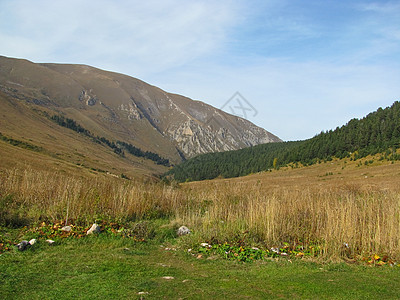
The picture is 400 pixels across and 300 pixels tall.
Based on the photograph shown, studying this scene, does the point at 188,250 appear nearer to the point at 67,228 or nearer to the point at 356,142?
the point at 67,228

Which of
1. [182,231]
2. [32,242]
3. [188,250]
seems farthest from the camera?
[182,231]

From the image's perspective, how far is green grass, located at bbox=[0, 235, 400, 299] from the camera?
4832 millimetres

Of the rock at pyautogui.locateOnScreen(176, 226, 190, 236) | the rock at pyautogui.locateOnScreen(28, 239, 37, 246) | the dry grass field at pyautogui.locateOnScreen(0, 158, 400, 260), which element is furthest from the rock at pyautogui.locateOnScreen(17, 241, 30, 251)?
the rock at pyautogui.locateOnScreen(176, 226, 190, 236)

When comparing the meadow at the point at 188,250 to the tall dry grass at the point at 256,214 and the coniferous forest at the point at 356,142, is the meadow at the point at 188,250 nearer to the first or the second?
the tall dry grass at the point at 256,214

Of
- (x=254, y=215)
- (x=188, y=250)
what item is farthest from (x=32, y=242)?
(x=254, y=215)

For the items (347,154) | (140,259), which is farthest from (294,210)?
(347,154)

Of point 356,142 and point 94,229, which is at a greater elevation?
point 356,142

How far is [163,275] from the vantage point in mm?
5844

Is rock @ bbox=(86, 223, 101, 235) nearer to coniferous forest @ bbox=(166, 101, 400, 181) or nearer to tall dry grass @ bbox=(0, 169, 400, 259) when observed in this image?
tall dry grass @ bbox=(0, 169, 400, 259)

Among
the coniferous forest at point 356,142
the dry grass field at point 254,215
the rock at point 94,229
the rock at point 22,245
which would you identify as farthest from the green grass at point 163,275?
the coniferous forest at point 356,142

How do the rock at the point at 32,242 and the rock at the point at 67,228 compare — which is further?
the rock at the point at 67,228

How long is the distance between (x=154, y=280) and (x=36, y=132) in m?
98.3

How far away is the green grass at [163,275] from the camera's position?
4832 millimetres

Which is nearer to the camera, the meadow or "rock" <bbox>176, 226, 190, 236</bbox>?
the meadow
